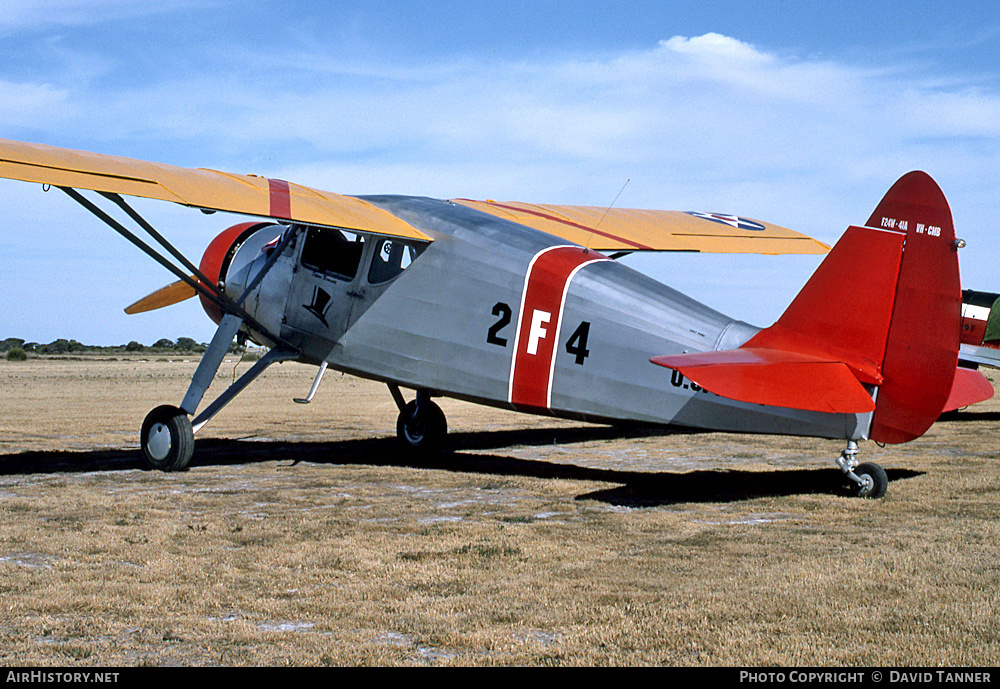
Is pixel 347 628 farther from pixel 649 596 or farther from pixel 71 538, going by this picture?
pixel 71 538

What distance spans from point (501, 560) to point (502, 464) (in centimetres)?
514

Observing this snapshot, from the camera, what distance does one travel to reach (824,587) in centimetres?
514

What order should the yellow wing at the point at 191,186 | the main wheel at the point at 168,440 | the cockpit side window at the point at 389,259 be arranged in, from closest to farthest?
the yellow wing at the point at 191,186, the cockpit side window at the point at 389,259, the main wheel at the point at 168,440

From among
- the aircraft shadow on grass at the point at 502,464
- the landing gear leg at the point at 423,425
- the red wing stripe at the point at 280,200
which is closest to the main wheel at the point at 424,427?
the landing gear leg at the point at 423,425

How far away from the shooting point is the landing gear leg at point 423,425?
12188 millimetres

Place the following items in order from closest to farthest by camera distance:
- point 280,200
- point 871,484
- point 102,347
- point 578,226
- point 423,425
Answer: point 871,484
point 280,200
point 423,425
point 578,226
point 102,347

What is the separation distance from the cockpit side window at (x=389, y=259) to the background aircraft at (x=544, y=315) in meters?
0.02

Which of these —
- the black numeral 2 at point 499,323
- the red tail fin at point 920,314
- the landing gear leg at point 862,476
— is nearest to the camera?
the red tail fin at point 920,314

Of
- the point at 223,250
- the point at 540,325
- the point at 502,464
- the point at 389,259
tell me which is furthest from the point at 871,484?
the point at 223,250

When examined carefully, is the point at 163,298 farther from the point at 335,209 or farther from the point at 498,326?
the point at 498,326

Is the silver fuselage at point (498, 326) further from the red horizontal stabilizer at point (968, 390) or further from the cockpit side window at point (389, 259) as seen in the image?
the red horizontal stabilizer at point (968, 390)

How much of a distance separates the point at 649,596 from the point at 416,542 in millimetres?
2011

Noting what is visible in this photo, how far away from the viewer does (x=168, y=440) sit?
10.3 meters

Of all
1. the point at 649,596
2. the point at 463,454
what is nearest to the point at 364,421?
the point at 463,454
